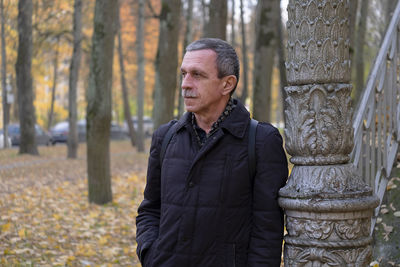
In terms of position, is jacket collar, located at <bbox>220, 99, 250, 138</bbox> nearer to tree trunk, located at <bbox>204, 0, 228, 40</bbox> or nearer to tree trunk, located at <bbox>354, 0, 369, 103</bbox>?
tree trunk, located at <bbox>204, 0, 228, 40</bbox>

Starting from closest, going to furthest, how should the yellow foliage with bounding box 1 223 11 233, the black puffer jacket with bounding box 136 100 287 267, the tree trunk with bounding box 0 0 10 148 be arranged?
the black puffer jacket with bounding box 136 100 287 267 → the yellow foliage with bounding box 1 223 11 233 → the tree trunk with bounding box 0 0 10 148

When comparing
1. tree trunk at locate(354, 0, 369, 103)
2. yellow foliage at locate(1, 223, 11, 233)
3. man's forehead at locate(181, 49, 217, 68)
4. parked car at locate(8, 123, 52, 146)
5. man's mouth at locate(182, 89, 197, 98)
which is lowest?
parked car at locate(8, 123, 52, 146)

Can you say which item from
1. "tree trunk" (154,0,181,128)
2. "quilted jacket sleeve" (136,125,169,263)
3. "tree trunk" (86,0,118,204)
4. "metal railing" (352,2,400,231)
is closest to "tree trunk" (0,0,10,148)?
"tree trunk" (154,0,181,128)

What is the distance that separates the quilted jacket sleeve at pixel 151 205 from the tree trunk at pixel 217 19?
7945 mm

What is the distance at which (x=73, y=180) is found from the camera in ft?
49.6

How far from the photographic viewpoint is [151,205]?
2.99m

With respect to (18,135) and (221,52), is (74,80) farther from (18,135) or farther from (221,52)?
(221,52)

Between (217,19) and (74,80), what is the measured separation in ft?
38.5

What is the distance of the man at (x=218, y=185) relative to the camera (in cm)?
258

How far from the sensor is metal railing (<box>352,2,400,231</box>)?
4449 mm

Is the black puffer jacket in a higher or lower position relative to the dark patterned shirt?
lower

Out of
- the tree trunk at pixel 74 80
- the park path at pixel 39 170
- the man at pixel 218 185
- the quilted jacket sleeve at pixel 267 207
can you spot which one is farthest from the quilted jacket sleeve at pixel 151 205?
the tree trunk at pixel 74 80

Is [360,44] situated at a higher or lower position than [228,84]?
higher

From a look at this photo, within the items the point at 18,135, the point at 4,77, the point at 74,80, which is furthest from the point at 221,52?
the point at 18,135
